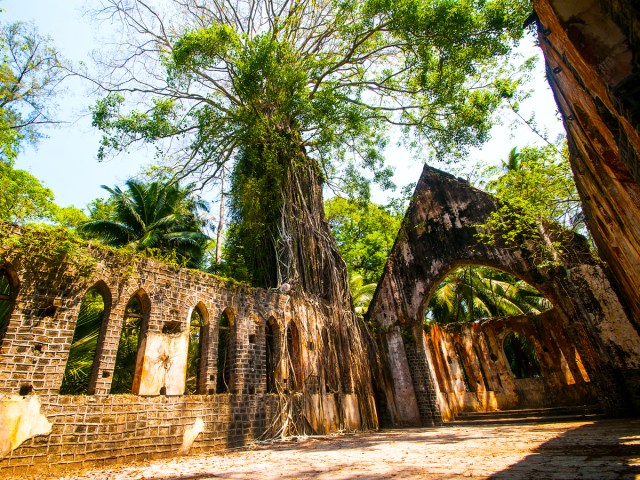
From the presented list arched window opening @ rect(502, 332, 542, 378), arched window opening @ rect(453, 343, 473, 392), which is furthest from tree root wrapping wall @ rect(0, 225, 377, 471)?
arched window opening @ rect(502, 332, 542, 378)

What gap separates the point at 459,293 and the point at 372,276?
13.8ft

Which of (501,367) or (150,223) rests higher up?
(150,223)

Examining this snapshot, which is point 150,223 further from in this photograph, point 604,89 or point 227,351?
point 604,89

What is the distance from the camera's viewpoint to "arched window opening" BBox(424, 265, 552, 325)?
15711 mm

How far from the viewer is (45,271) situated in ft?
15.3

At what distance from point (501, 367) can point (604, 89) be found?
13461 millimetres

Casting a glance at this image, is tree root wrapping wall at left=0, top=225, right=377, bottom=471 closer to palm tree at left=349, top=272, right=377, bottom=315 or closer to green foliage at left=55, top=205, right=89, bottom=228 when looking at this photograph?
palm tree at left=349, top=272, right=377, bottom=315

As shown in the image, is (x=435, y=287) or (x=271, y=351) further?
(x=435, y=287)

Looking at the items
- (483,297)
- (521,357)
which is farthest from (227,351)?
(521,357)

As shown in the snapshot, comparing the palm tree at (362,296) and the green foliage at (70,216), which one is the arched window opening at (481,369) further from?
the green foliage at (70,216)

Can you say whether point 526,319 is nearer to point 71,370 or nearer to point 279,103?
point 279,103

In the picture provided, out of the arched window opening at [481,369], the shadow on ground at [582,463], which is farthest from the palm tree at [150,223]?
the shadow on ground at [582,463]

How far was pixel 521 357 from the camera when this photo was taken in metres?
17.1

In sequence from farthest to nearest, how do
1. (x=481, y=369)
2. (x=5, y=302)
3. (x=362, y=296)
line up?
(x=362, y=296), (x=481, y=369), (x=5, y=302)
